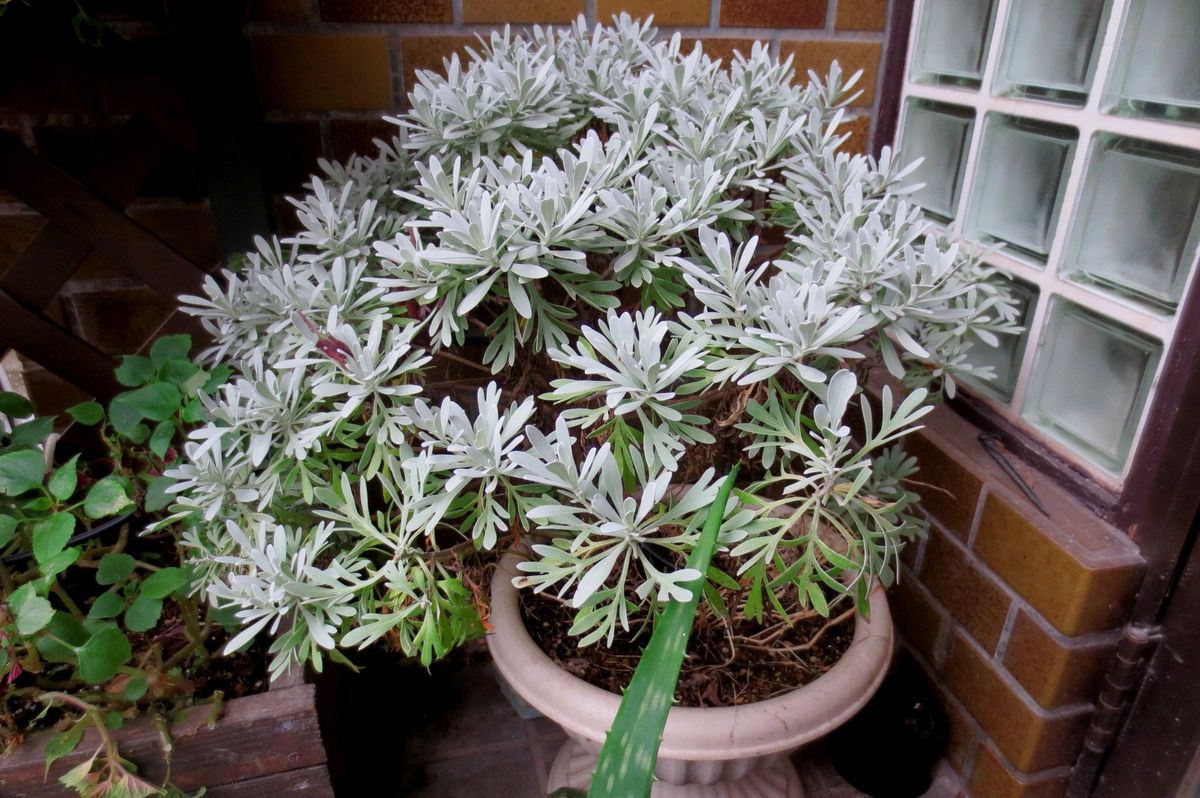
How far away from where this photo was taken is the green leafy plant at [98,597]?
36.7 inches

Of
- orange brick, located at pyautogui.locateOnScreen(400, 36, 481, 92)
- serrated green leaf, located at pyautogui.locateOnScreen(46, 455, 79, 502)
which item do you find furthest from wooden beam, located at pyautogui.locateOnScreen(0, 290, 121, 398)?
orange brick, located at pyautogui.locateOnScreen(400, 36, 481, 92)

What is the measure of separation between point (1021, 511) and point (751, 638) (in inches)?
17.1

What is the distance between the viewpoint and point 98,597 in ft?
3.49

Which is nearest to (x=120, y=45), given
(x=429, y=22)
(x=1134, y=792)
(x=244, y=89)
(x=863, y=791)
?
(x=244, y=89)

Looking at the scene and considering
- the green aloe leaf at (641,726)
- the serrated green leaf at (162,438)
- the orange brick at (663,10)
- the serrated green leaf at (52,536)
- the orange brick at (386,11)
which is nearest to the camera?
the green aloe leaf at (641,726)

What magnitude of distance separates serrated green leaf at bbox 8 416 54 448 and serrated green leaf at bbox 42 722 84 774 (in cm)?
38

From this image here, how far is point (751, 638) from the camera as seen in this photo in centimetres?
109

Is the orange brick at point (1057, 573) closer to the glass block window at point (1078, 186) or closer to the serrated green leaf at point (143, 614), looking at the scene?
the glass block window at point (1078, 186)

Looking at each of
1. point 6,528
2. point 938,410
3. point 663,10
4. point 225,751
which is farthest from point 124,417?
point 938,410

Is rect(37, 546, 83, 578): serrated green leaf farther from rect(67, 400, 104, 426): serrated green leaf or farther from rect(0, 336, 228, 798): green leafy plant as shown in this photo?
rect(67, 400, 104, 426): serrated green leaf

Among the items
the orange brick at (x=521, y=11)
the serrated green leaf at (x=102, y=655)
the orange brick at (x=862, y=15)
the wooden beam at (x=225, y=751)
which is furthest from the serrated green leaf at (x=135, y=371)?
the orange brick at (x=862, y=15)

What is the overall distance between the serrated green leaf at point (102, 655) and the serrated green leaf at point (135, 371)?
334mm

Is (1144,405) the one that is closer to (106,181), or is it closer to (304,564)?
(304,564)

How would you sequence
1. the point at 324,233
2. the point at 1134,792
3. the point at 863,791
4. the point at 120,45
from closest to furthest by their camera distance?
the point at 324,233 → the point at 1134,792 → the point at 120,45 → the point at 863,791
